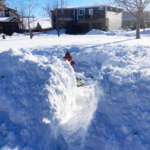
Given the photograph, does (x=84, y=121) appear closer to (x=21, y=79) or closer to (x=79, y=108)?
(x=79, y=108)

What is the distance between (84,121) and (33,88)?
5.27 ft

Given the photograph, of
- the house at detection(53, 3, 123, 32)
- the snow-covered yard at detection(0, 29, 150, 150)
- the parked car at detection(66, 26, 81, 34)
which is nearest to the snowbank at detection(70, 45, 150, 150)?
the snow-covered yard at detection(0, 29, 150, 150)

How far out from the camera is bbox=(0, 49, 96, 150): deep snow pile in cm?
356

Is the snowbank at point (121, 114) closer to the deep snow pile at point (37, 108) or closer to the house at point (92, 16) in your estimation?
the deep snow pile at point (37, 108)

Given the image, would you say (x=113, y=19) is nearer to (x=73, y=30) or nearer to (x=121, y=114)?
(x=73, y=30)

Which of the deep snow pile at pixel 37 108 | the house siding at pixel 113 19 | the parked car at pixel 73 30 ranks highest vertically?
the house siding at pixel 113 19

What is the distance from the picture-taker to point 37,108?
388 cm

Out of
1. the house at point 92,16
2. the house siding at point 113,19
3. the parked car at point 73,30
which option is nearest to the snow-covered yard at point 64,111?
the parked car at point 73,30

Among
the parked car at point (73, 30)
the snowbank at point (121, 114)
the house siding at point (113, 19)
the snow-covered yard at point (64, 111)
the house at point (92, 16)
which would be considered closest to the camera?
the snowbank at point (121, 114)

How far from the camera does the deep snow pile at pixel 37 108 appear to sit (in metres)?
3.56

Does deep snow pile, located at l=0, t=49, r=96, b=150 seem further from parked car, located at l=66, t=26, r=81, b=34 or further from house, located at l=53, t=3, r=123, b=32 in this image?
house, located at l=53, t=3, r=123, b=32

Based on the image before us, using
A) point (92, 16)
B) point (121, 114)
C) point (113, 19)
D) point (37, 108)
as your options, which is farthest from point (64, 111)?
point (113, 19)

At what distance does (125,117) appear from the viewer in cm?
343

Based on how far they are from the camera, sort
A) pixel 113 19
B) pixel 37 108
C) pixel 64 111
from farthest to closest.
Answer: pixel 113 19 < pixel 64 111 < pixel 37 108
